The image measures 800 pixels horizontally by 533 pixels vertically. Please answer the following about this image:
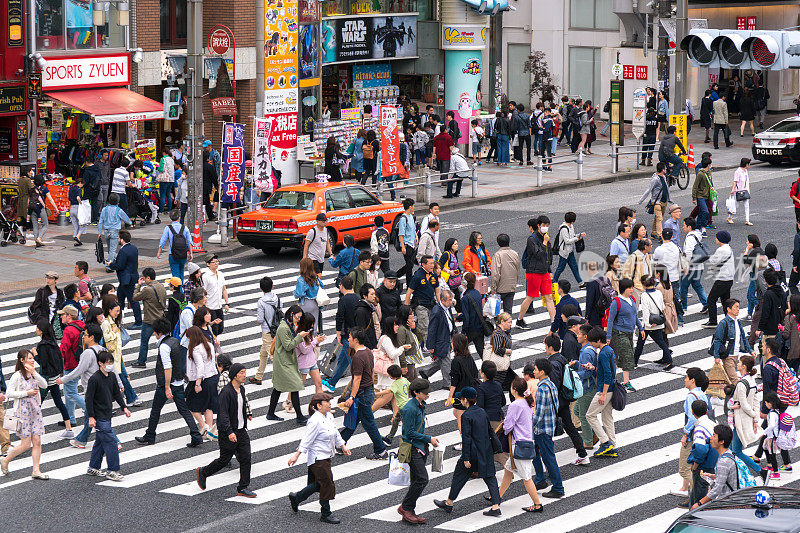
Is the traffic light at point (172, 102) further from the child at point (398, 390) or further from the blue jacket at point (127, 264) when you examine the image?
the child at point (398, 390)

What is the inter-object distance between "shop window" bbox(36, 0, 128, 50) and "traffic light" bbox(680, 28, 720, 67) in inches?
691

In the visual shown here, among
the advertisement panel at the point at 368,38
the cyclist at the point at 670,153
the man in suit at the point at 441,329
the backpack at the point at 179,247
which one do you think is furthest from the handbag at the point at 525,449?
the advertisement panel at the point at 368,38

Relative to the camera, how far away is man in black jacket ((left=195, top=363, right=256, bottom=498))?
14023mm

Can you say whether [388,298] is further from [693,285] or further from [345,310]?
[693,285]

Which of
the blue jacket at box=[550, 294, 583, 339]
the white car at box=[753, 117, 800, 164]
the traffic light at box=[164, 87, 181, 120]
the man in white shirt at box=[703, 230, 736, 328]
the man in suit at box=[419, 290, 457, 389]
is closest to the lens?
the blue jacket at box=[550, 294, 583, 339]

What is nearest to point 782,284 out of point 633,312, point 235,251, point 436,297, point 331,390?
point 633,312

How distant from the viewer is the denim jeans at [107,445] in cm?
1480

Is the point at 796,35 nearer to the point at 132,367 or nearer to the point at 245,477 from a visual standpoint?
the point at 132,367

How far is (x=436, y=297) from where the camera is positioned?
19.4 meters

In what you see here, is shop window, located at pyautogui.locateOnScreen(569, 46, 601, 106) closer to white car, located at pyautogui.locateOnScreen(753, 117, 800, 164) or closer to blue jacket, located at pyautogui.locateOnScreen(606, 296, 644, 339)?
white car, located at pyautogui.locateOnScreen(753, 117, 800, 164)

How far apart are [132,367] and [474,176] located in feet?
53.0

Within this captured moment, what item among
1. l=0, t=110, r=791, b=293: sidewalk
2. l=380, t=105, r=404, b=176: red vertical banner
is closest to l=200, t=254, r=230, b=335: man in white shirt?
l=0, t=110, r=791, b=293: sidewalk

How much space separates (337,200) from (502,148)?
13333 millimetres

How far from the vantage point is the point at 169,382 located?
1591 centimetres
